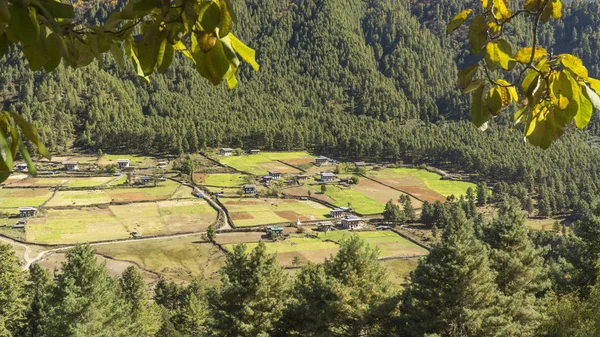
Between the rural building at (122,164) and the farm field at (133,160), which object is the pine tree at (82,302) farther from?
the farm field at (133,160)

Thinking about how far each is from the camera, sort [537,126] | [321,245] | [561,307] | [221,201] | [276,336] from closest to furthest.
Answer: [537,126]
[561,307]
[276,336]
[321,245]
[221,201]

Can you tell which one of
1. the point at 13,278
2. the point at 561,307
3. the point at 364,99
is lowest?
the point at 13,278

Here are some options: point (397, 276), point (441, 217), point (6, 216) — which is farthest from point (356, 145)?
point (6, 216)

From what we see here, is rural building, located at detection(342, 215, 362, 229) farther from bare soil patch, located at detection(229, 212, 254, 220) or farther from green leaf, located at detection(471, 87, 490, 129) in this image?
green leaf, located at detection(471, 87, 490, 129)

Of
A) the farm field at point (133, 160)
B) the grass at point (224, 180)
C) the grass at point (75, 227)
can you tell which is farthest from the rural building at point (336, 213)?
the farm field at point (133, 160)

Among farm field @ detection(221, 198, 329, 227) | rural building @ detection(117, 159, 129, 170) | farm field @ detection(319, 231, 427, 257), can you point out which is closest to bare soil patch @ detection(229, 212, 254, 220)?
farm field @ detection(221, 198, 329, 227)

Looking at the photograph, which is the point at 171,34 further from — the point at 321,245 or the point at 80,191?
the point at 80,191
